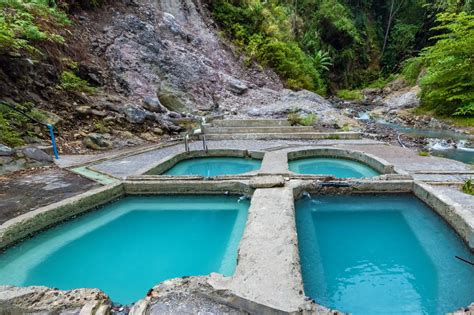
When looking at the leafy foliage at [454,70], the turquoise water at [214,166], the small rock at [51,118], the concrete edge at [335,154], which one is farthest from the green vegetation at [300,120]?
the small rock at [51,118]

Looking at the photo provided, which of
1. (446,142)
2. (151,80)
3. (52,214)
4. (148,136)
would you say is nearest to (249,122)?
(148,136)

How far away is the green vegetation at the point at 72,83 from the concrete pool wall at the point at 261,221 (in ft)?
16.7

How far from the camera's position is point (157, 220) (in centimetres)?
438

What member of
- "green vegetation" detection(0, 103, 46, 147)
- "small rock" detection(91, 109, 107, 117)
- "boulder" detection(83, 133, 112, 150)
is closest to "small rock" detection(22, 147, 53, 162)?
"green vegetation" detection(0, 103, 46, 147)

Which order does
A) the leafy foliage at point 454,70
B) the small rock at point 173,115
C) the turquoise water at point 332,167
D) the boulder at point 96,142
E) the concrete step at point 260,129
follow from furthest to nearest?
1. the leafy foliage at point 454,70
2. the small rock at point 173,115
3. the concrete step at point 260,129
4. the boulder at point 96,142
5. the turquoise water at point 332,167

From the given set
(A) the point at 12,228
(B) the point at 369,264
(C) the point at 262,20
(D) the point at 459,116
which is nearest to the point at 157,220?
(A) the point at 12,228

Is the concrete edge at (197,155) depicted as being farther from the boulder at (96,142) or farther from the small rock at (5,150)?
the small rock at (5,150)

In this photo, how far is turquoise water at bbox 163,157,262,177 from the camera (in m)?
6.51

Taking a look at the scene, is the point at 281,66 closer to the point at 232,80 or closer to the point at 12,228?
the point at 232,80

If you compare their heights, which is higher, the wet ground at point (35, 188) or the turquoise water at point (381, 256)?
the wet ground at point (35, 188)

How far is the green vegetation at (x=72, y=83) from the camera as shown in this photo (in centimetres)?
815

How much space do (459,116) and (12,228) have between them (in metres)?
15.0

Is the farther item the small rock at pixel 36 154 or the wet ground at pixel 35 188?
the small rock at pixel 36 154

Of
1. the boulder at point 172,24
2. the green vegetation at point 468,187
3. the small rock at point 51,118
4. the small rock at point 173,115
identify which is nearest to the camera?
the green vegetation at point 468,187
